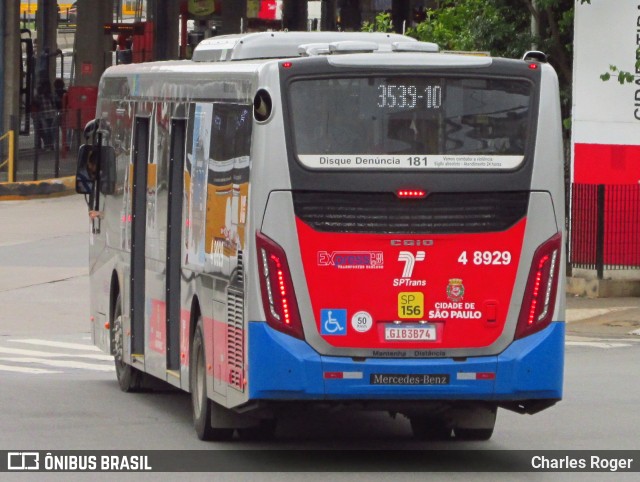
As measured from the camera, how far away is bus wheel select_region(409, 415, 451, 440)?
13242mm

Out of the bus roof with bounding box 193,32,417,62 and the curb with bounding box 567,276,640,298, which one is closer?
the bus roof with bounding box 193,32,417,62

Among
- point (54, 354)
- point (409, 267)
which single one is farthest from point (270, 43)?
point (54, 354)

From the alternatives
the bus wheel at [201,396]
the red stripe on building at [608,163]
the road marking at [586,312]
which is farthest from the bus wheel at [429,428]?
the red stripe on building at [608,163]

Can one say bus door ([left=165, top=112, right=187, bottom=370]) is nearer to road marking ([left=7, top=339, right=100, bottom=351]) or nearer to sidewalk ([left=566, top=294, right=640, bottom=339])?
road marking ([left=7, top=339, right=100, bottom=351])

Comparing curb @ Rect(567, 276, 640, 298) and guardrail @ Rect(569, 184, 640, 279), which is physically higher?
guardrail @ Rect(569, 184, 640, 279)

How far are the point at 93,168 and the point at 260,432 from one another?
15.4 feet

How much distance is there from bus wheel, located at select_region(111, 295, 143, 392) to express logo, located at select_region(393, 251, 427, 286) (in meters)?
5.18

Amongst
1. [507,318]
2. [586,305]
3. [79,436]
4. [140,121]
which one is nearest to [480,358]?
[507,318]

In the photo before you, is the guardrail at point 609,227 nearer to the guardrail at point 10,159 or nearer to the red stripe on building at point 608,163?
the red stripe on building at point 608,163

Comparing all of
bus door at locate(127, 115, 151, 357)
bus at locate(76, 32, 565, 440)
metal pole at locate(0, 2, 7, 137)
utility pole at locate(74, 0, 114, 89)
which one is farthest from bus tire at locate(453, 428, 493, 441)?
utility pole at locate(74, 0, 114, 89)

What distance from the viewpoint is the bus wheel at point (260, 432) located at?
12.8 m

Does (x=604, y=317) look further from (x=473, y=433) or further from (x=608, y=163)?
(x=473, y=433)

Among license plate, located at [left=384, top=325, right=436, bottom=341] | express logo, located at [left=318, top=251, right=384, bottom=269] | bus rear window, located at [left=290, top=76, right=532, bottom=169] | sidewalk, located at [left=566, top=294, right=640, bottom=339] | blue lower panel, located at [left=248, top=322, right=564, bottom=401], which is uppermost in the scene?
bus rear window, located at [left=290, top=76, right=532, bottom=169]

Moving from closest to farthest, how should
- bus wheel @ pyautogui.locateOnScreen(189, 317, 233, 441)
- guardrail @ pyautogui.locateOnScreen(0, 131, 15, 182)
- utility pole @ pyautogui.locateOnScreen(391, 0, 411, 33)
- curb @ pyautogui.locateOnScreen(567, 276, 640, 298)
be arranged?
1. bus wheel @ pyautogui.locateOnScreen(189, 317, 233, 441)
2. curb @ pyautogui.locateOnScreen(567, 276, 640, 298)
3. guardrail @ pyautogui.locateOnScreen(0, 131, 15, 182)
4. utility pole @ pyautogui.locateOnScreen(391, 0, 411, 33)
